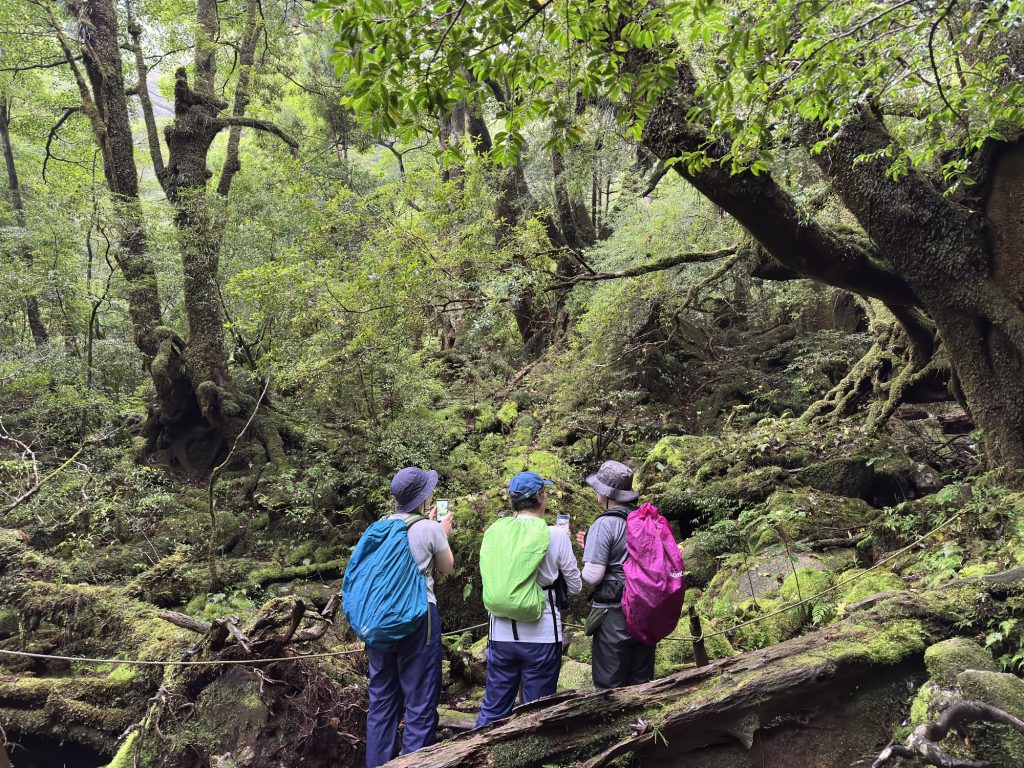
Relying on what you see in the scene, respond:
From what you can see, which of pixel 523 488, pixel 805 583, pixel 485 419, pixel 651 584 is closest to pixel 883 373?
pixel 805 583

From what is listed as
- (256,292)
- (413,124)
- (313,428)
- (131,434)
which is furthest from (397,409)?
(413,124)

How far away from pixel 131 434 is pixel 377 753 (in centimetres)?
1099

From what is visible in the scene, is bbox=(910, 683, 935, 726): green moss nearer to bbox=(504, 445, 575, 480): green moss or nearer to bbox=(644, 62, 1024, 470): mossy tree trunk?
bbox=(644, 62, 1024, 470): mossy tree trunk

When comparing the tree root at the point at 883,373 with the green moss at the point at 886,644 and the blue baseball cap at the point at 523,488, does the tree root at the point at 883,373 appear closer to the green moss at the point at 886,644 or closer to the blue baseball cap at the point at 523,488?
the green moss at the point at 886,644

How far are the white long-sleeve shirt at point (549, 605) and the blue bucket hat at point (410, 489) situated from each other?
888mm

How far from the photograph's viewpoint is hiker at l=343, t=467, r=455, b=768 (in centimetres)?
352

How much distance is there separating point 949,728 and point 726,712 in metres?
1.04

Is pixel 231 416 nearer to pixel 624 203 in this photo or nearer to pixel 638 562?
pixel 638 562

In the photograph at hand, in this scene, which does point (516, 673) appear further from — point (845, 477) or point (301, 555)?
point (301, 555)

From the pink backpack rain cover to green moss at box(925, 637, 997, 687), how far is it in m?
1.30

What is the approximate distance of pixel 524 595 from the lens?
3484mm

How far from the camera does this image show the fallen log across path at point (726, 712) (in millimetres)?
3035

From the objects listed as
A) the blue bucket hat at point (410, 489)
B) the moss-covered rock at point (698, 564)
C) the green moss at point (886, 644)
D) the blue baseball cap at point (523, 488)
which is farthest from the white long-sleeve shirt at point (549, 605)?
the moss-covered rock at point (698, 564)

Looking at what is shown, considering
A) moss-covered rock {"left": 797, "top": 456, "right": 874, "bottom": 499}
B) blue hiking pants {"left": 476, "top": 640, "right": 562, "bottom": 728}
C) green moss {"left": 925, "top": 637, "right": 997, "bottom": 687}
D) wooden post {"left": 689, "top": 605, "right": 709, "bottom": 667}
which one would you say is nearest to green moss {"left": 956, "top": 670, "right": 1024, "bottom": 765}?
green moss {"left": 925, "top": 637, "right": 997, "bottom": 687}
